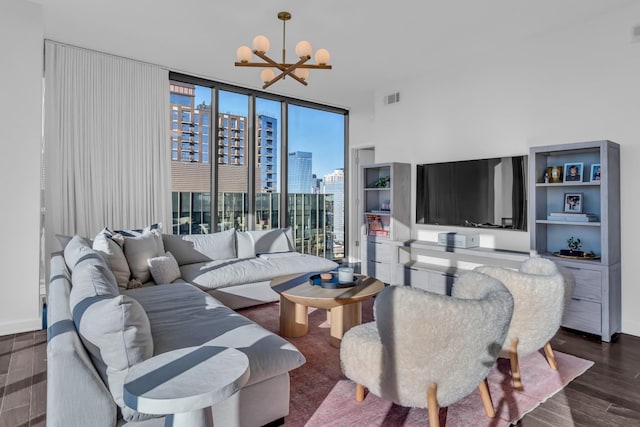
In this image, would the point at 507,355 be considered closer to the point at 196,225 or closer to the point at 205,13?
the point at 205,13

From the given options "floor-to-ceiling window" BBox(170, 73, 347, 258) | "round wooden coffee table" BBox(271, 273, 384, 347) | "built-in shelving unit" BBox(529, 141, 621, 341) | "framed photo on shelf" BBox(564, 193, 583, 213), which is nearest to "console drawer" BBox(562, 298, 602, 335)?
"built-in shelving unit" BBox(529, 141, 621, 341)

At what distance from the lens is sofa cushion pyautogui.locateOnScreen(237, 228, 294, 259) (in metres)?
4.65

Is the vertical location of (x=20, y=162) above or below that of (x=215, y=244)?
above

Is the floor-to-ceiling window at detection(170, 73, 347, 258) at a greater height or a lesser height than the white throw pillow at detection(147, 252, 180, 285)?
greater

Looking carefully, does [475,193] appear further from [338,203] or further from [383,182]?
[338,203]

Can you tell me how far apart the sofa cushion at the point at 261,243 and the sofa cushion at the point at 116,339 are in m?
3.10

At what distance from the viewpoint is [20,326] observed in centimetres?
332

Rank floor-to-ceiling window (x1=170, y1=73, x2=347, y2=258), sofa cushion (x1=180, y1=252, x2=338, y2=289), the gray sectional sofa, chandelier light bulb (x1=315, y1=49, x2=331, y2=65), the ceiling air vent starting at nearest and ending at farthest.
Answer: the gray sectional sofa → chandelier light bulb (x1=315, y1=49, x2=331, y2=65) → sofa cushion (x1=180, y1=252, x2=338, y2=289) → floor-to-ceiling window (x1=170, y1=73, x2=347, y2=258) → the ceiling air vent

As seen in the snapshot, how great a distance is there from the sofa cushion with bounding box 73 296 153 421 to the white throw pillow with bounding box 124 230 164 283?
2080mm

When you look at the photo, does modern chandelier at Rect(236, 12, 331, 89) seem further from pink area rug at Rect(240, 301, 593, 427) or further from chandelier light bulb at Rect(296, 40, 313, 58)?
pink area rug at Rect(240, 301, 593, 427)

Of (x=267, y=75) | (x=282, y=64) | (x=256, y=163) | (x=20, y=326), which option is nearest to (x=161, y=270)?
(x=20, y=326)

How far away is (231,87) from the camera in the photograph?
541cm

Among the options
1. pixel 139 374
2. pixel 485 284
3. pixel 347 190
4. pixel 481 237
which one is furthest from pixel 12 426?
pixel 347 190

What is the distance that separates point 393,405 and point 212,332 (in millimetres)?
1124
